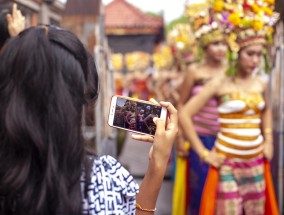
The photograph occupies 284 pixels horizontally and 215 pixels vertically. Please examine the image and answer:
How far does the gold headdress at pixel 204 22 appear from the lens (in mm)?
4397

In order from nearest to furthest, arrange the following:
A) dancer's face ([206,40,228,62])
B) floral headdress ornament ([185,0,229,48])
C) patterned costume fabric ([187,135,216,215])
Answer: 1. patterned costume fabric ([187,135,216,215])
2. floral headdress ornament ([185,0,229,48])
3. dancer's face ([206,40,228,62])

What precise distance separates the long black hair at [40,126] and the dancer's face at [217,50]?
335 centimetres

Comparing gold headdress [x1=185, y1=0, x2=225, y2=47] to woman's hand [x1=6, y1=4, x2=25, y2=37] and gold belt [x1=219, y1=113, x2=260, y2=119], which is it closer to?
gold belt [x1=219, y1=113, x2=260, y2=119]

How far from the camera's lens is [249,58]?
334cm

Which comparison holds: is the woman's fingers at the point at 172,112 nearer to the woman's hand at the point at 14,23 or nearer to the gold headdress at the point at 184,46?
the woman's hand at the point at 14,23

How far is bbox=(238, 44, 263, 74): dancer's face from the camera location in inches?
131

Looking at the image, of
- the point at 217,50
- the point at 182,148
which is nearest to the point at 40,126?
the point at 182,148

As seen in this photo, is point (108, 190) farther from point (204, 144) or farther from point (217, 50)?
point (217, 50)

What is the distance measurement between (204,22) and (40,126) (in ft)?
11.8

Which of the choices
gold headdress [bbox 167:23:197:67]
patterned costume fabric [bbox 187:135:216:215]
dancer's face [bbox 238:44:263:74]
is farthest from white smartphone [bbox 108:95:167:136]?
gold headdress [bbox 167:23:197:67]

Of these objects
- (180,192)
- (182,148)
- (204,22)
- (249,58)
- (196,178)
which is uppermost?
(204,22)

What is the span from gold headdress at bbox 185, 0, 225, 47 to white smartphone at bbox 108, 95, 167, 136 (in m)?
2.74

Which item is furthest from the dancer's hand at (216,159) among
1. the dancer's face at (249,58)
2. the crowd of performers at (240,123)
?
the dancer's face at (249,58)

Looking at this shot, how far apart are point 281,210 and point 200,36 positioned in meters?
1.67
